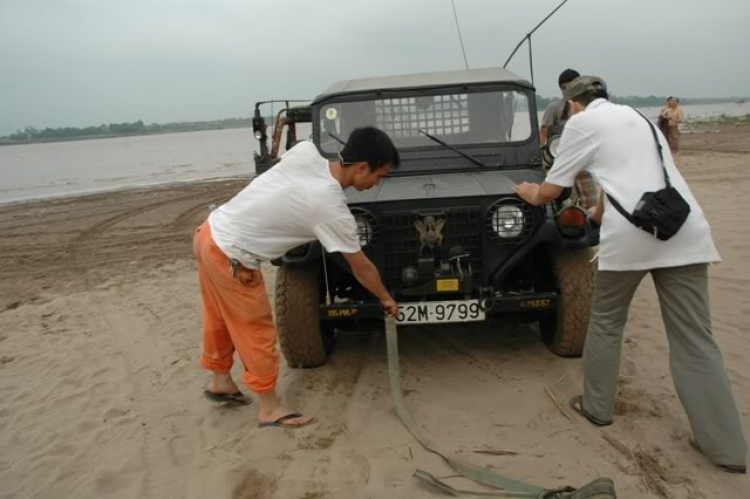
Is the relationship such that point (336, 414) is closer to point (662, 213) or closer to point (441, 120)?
point (662, 213)

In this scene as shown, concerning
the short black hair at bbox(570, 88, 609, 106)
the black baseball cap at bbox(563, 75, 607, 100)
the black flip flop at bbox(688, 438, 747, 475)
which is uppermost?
the black baseball cap at bbox(563, 75, 607, 100)

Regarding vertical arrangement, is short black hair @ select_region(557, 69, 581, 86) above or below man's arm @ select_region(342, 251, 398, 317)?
above

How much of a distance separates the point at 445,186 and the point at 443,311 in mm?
870

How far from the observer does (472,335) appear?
15.6 ft

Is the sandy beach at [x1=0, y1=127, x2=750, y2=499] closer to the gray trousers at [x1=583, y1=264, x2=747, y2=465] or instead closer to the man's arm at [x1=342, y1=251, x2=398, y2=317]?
the gray trousers at [x1=583, y1=264, x2=747, y2=465]

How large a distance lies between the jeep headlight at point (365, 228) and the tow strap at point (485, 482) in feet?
2.14

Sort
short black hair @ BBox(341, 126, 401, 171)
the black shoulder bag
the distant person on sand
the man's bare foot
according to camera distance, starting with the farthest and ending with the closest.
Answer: the distant person on sand < the man's bare foot < short black hair @ BBox(341, 126, 401, 171) < the black shoulder bag

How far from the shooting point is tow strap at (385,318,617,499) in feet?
8.11

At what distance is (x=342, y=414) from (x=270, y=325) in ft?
2.43

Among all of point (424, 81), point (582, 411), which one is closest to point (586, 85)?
point (582, 411)

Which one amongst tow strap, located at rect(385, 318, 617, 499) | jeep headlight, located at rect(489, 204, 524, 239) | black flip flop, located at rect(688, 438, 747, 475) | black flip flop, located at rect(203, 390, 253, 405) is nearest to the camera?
tow strap, located at rect(385, 318, 617, 499)

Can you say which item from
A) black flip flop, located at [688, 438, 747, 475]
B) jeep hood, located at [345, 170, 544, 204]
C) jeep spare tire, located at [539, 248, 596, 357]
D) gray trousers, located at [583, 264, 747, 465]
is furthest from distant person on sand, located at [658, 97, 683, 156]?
black flip flop, located at [688, 438, 747, 475]

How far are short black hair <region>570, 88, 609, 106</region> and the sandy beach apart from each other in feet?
5.74

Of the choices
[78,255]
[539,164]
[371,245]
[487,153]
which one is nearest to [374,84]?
[487,153]
